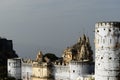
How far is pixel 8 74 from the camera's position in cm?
9144

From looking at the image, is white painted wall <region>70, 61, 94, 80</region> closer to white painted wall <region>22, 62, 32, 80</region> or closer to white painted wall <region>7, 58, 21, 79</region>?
white painted wall <region>22, 62, 32, 80</region>

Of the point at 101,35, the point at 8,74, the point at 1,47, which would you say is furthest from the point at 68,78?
the point at 1,47

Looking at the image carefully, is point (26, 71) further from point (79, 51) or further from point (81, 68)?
point (81, 68)

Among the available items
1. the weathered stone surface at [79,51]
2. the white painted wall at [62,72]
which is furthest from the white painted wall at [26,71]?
the white painted wall at [62,72]

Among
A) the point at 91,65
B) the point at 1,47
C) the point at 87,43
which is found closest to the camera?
the point at 91,65

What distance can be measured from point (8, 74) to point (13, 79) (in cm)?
222

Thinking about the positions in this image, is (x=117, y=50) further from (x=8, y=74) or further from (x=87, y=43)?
(x=8, y=74)

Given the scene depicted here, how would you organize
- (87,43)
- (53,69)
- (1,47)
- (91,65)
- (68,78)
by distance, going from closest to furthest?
(91,65) → (68,78) → (53,69) → (87,43) → (1,47)

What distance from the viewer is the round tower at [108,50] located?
4881 centimetres

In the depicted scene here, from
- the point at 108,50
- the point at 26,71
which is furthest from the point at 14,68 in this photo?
the point at 108,50

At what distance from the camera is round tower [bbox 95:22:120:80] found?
48.8 m

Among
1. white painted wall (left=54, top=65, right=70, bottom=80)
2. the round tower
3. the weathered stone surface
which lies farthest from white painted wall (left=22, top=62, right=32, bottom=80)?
the round tower

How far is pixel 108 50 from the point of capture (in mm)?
48906

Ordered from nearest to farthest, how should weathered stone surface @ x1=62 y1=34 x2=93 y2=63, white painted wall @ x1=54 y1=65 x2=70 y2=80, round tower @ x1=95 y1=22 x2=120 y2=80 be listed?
round tower @ x1=95 y1=22 x2=120 y2=80, white painted wall @ x1=54 y1=65 x2=70 y2=80, weathered stone surface @ x1=62 y1=34 x2=93 y2=63
